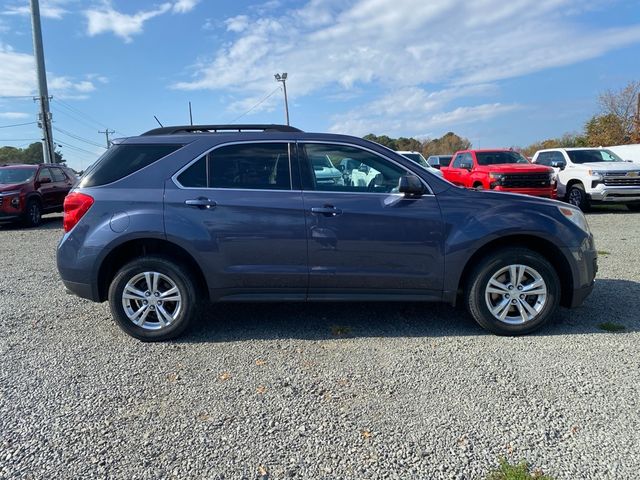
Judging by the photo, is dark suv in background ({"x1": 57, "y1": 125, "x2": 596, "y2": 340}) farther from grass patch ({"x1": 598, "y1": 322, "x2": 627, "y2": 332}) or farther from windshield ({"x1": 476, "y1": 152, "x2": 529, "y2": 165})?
windshield ({"x1": 476, "y1": 152, "x2": 529, "y2": 165})

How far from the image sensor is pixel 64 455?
258cm

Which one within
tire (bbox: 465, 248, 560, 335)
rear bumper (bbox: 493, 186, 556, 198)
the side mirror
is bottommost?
tire (bbox: 465, 248, 560, 335)

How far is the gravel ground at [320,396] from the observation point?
8.27 ft

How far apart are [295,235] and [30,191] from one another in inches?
447

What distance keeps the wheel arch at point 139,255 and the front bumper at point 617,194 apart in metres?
12.7

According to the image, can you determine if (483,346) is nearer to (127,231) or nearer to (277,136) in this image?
(277,136)

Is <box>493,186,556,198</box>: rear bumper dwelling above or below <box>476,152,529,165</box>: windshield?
below

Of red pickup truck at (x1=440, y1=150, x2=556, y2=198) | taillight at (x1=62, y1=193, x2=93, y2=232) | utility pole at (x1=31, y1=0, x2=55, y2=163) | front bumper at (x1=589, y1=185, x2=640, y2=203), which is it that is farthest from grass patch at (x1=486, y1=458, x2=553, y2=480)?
utility pole at (x1=31, y1=0, x2=55, y2=163)

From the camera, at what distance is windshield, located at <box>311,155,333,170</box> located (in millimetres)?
4207

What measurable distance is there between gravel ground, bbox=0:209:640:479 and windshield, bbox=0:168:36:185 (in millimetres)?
9537

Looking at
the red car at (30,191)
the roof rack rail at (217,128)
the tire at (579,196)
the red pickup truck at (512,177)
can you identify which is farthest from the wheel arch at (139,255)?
the tire at (579,196)

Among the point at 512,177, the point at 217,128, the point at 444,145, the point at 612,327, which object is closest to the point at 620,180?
the point at 512,177

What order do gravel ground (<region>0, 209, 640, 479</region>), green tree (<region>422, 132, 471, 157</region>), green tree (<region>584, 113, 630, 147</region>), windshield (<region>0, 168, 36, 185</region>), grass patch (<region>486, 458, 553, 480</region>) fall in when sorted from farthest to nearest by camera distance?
green tree (<region>422, 132, 471, 157</region>) → green tree (<region>584, 113, 630, 147</region>) → windshield (<region>0, 168, 36, 185</region>) → gravel ground (<region>0, 209, 640, 479</region>) → grass patch (<region>486, 458, 553, 480</region>)

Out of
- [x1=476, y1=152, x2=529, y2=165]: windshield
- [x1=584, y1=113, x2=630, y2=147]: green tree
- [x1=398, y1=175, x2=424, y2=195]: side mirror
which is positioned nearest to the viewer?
[x1=398, y1=175, x2=424, y2=195]: side mirror
